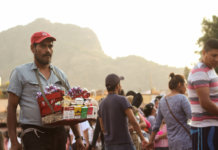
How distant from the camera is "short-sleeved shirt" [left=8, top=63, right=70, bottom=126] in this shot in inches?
143

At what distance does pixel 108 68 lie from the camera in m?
189

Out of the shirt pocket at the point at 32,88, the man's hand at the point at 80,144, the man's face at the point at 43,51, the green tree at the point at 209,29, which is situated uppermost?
the green tree at the point at 209,29

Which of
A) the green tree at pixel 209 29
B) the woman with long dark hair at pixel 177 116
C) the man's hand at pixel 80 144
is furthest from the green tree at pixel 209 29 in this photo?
the man's hand at pixel 80 144

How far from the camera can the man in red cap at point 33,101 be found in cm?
362

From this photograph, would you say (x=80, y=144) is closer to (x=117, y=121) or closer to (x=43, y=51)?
(x=117, y=121)

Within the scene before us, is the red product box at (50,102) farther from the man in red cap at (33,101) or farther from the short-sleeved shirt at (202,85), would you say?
the short-sleeved shirt at (202,85)

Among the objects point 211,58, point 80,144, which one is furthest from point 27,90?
point 211,58

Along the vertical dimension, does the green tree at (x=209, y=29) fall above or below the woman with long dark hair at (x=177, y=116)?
above

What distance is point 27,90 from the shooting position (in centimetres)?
372

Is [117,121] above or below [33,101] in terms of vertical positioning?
below

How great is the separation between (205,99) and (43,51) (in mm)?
1876

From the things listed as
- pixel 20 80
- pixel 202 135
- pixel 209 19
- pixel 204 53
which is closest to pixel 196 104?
pixel 202 135

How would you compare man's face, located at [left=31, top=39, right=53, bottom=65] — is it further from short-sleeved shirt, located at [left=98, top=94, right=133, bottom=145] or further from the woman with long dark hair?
the woman with long dark hair

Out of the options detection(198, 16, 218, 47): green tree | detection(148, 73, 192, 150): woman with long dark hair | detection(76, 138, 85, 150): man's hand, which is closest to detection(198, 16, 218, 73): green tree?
detection(198, 16, 218, 47): green tree
